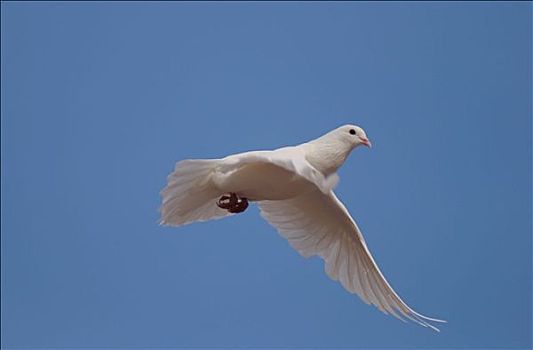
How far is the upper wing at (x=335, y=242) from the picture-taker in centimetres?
678

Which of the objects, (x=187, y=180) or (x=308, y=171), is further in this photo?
(x=187, y=180)

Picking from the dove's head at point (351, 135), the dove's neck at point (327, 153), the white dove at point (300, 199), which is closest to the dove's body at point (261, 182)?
the white dove at point (300, 199)

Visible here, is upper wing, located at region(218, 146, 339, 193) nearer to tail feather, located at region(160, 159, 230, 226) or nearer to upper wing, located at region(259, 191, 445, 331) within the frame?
tail feather, located at region(160, 159, 230, 226)

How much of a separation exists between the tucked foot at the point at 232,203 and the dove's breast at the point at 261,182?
0.05 m

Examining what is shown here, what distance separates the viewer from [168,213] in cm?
604

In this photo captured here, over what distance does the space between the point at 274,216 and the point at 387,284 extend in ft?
3.60

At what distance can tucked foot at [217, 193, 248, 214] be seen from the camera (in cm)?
593

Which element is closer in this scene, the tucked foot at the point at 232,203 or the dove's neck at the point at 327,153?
the dove's neck at the point at 327,153

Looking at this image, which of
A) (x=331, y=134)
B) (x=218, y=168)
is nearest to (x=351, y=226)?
(x=331, y=134)

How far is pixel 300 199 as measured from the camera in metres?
6.76

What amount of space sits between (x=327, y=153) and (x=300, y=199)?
1.01 meters

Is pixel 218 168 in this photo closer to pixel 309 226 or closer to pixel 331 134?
pixel 331 134

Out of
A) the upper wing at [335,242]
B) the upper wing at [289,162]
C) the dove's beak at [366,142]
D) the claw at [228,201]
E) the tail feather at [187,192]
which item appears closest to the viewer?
the upper wing at [289,162]

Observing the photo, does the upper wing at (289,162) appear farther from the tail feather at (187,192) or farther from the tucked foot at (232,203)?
the tucked foot at (232,203)
